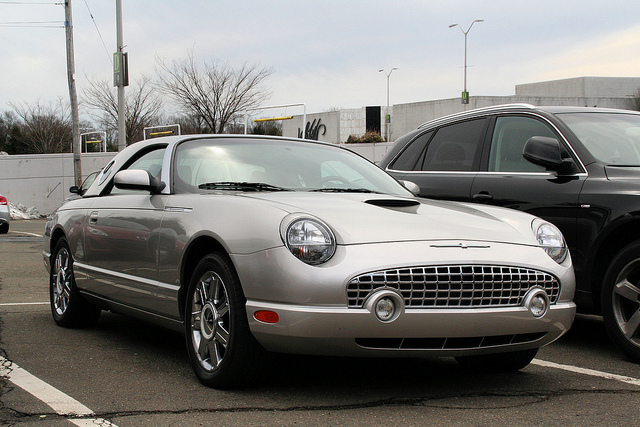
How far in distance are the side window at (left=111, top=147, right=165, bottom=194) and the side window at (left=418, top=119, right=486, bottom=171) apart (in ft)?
8.58

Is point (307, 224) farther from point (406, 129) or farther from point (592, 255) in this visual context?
point (406, 129)

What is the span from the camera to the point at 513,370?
464cm

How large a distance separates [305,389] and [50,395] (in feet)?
4.29

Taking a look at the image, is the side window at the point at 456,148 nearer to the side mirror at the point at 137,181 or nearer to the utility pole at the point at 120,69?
the side mirror at the point at 137,181

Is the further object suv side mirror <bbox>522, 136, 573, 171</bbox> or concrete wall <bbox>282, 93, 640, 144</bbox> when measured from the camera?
concrete wall <bbox>282, 93, 640, 144</bbox>

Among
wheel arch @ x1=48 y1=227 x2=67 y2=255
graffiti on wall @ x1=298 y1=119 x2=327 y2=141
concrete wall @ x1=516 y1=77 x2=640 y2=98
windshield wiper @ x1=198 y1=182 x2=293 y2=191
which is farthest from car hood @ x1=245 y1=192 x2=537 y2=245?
concrete wall @ x1=516 y1=77 x2=640 y2=98

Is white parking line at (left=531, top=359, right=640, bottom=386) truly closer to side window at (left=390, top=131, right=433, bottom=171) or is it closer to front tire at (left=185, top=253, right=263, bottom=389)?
front tire at (left=185, top=253, right=263, bottom=389)

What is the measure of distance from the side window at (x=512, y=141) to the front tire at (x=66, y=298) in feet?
11.2

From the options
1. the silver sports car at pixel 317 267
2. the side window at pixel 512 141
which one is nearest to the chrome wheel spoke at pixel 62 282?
the silver sports car at pixel 317 267

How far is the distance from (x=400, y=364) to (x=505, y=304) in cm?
119

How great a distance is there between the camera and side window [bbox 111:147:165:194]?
5402 millimetres

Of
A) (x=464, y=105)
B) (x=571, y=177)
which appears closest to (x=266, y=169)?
(x=571, y=177)

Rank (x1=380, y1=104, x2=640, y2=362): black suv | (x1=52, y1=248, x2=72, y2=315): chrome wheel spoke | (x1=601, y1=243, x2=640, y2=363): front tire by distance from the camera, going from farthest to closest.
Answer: (x1=52, y1=248, x2=72, y2=315): chrome wheel spoke, (x1=380, y1=104, x2=640, y2=362): black suv, (x1=601, y1=243, x2=640, y2=363): front tire

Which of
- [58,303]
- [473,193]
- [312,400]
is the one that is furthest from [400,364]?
[58,303]
